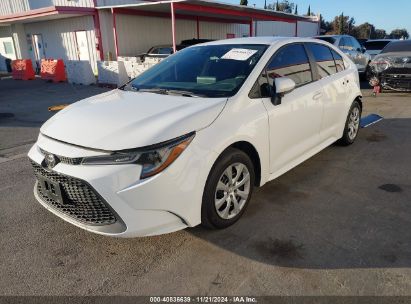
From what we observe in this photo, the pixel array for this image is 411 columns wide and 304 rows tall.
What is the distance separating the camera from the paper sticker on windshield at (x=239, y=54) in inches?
149

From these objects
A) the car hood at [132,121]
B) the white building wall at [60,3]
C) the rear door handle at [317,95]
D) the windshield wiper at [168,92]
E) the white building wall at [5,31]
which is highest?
the white building wall at [60,3]

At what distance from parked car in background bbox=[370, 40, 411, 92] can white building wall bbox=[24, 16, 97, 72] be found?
12726mm

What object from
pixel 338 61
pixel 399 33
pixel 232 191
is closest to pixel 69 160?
pixel 232 191

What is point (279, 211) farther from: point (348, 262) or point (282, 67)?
point (282, 67)

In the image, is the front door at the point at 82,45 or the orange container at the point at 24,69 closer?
the front door at the point at 82,45

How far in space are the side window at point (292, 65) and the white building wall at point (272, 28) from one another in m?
27.6

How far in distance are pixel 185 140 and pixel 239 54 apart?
1.52 m

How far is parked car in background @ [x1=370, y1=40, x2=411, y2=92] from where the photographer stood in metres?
10.2

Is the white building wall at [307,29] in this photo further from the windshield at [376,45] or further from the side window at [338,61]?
the side window at [338,61]

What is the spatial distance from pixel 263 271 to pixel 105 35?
55.1ft

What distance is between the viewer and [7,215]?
3.75 meters

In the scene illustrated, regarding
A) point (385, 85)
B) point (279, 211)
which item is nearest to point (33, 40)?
point (385, 85)

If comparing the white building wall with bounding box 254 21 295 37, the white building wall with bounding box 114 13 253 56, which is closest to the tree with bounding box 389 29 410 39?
the white building wall with bounding box 254 21 295 37

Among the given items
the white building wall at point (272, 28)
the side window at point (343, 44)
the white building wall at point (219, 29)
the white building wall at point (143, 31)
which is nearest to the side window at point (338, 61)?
the side window at point (343, 44)
